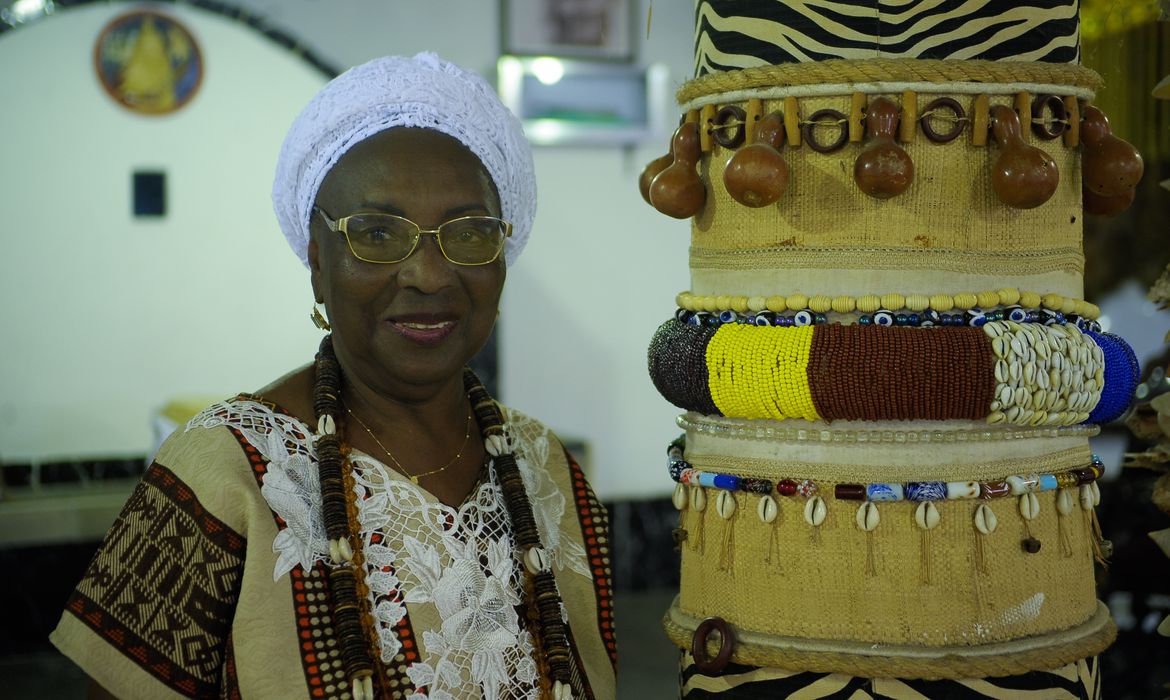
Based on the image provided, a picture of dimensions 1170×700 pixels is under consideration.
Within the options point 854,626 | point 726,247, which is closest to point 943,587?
point 854,626

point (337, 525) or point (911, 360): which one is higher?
point (911, 360)

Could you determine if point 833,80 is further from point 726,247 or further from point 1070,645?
point 1070,645

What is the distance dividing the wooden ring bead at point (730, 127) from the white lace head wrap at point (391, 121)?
353 millimetres

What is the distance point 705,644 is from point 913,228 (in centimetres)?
56

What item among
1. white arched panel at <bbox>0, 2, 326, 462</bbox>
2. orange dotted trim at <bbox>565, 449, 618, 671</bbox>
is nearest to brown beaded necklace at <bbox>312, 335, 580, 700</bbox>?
orange dotted trim at <bbox>565, 449, 618, 671</bbox>

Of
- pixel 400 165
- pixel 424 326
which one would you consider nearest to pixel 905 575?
pixel 424 326

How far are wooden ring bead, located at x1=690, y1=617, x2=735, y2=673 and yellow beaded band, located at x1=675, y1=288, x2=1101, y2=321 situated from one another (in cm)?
39

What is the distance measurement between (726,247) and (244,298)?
3645mm

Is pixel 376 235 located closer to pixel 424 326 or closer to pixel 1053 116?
pixel 424 326

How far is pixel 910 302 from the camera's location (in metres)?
1.28

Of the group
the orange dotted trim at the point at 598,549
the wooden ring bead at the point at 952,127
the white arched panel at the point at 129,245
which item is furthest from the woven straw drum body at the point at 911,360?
the white arched panel at the point at 129,245

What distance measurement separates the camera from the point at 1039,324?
131 cm

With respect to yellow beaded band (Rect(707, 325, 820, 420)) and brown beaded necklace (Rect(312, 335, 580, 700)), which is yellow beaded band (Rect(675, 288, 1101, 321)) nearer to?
yellow beaded band (Rect(707, 325, 820, 420))

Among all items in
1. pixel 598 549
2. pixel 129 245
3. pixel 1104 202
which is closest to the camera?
pixel 1104 202
